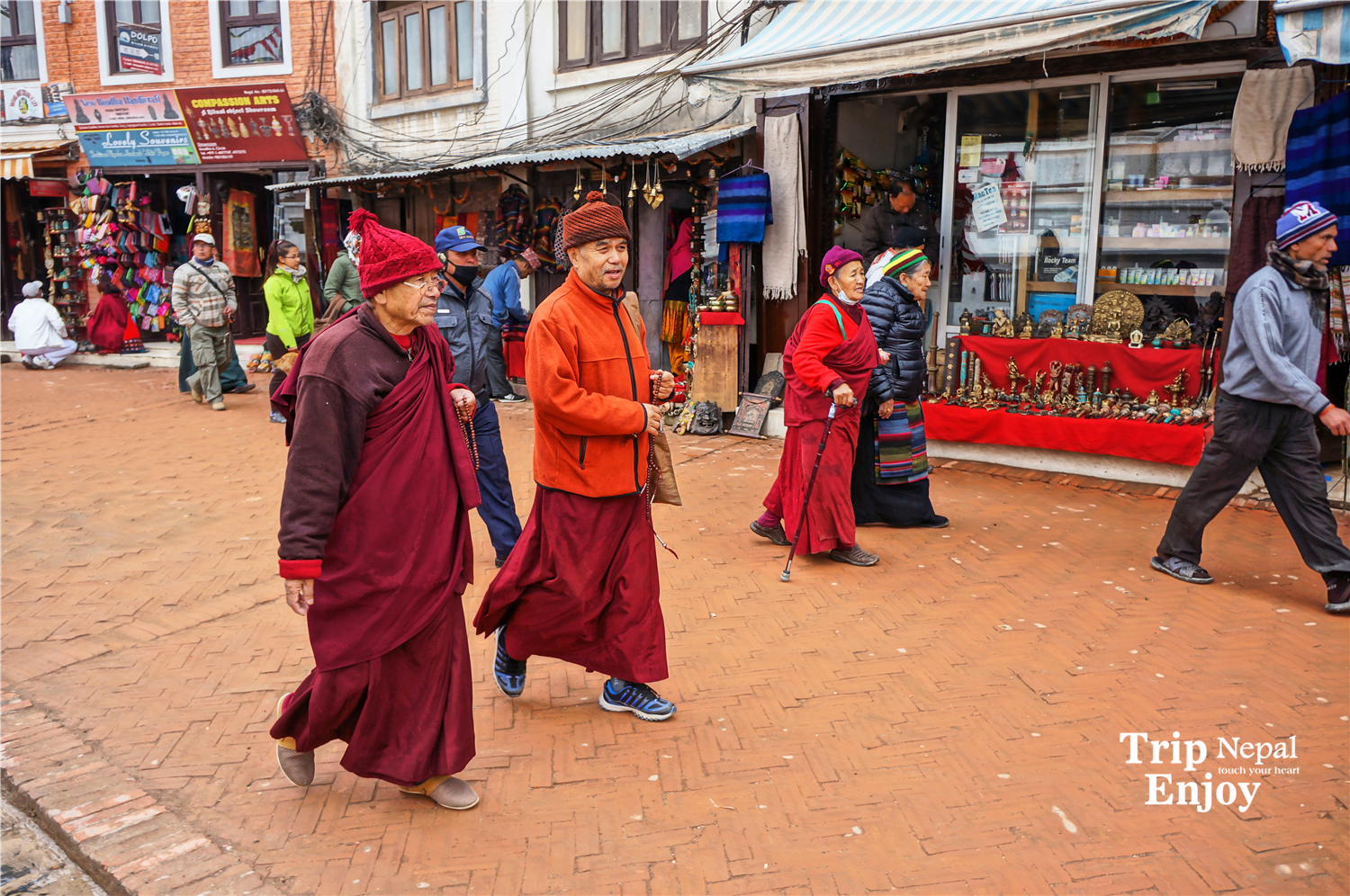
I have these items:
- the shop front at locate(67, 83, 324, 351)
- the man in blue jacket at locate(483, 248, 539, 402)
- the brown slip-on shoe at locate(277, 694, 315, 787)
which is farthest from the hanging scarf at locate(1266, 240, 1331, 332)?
the shop front at locate(67, 83, 324, 351)

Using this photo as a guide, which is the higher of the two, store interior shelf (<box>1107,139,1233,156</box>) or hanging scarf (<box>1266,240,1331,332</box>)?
store interior shelf (<box>1107,139,1233,156</box>)

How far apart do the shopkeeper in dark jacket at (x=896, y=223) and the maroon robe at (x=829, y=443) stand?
3.69 meters

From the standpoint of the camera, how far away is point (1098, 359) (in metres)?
8.09

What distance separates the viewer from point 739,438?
32.5ft

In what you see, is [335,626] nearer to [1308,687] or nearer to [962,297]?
[1308,687]

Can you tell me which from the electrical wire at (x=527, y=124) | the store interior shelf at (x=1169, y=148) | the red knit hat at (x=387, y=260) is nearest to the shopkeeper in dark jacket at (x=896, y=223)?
the store interior shelf at (x=1169, y=148)

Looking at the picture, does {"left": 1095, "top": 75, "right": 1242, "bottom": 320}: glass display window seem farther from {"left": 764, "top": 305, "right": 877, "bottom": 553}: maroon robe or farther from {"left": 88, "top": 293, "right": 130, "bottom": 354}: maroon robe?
{"left": 88, "top": 293, "right": 130, "bottom": 354}: maroon robe

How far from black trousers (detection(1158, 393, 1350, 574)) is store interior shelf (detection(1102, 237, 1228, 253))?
3528 millimetres

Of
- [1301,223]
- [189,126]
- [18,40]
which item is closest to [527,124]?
[189,126]

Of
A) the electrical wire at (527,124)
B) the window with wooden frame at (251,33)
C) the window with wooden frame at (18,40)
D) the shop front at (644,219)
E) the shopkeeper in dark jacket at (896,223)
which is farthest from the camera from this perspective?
the window with wooden frame at (18,40)

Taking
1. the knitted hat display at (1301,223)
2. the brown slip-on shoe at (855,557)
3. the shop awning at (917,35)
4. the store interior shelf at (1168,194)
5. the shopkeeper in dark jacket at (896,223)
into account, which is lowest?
the brown slip-on shoe at (855,557)

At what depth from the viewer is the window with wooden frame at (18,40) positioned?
57.5 feet

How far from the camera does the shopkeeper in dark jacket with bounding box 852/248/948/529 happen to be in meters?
6.33

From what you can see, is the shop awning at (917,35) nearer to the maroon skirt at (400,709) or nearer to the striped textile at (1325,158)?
the striped textile at (1325,158)
